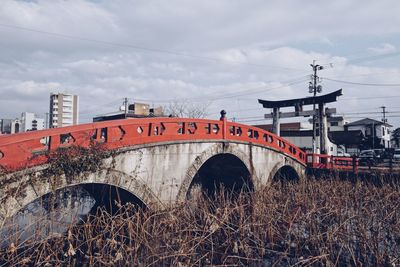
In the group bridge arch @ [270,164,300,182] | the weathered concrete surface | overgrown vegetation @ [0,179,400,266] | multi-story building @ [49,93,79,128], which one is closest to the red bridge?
the weathered concrete surface

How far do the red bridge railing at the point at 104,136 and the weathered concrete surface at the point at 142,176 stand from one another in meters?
0.22

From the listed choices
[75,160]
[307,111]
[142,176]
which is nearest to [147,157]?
[142,176]

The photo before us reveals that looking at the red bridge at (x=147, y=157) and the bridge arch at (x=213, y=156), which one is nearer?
the red bridge at (x=147, y=157)

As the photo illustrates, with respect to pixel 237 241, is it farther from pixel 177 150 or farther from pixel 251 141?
pixel 251 141

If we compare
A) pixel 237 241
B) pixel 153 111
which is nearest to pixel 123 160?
pixel 237 241

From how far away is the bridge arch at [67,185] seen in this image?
619 cm

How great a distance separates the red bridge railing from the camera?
6266 mm

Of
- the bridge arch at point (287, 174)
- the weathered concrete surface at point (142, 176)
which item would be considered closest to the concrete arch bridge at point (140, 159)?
the weathered concrete surface at point (142, 176)

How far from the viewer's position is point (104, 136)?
26.8 feet

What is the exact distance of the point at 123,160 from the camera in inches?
326

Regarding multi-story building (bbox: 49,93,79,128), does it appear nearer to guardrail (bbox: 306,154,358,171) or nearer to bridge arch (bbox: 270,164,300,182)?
bridge arch (bbox: 270,164,300,182)

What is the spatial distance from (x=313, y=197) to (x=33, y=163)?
7716 millimetres

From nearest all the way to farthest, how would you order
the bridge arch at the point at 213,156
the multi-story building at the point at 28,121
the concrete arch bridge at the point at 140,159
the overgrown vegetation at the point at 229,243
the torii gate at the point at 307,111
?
the overgrown vegetation at the point at 229,243 < the concrete arch bridge at the point at 140,159 < the bridge arch at the point at 213,156 < the torii gate at the point at 307,111 < the multi-story building at the point at 28,121

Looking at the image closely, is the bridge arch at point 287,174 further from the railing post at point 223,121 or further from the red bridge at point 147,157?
the railing post at point 223,121
